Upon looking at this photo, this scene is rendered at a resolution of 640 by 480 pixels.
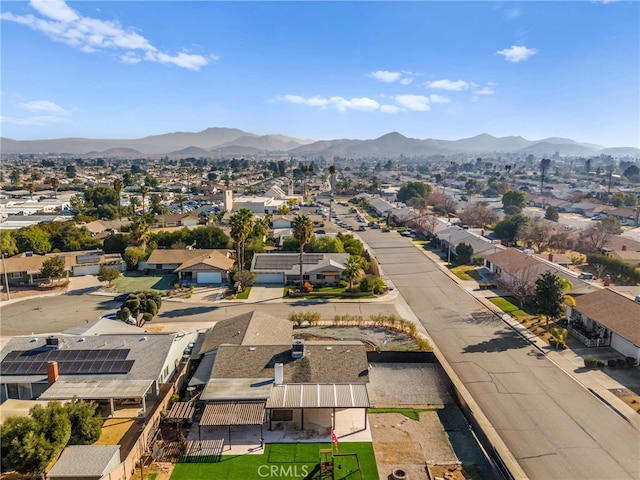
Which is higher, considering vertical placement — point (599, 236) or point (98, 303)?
point (599, 236)

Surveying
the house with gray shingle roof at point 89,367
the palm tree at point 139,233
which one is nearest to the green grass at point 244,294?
the house with gray shingle roof at point 89,367

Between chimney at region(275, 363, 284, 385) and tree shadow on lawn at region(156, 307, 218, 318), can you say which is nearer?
chimney at region(275, 363, 284, 385)

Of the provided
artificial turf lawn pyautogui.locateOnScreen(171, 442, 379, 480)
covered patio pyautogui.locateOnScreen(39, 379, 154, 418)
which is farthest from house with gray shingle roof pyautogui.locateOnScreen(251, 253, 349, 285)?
artificial turf lawn pyautogui.locateOnScreen(171, 442, 379, 480)

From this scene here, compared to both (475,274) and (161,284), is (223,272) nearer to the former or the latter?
(161,284)

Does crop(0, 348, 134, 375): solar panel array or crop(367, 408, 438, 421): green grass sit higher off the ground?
crop(0, 348, 134, 375): solar panel array

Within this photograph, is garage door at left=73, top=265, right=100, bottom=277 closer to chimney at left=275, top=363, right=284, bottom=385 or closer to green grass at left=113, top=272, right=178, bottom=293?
green grass at left=113, top=272, right=178, bottom=293

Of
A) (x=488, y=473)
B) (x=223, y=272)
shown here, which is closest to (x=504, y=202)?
(x=223, y=272)
